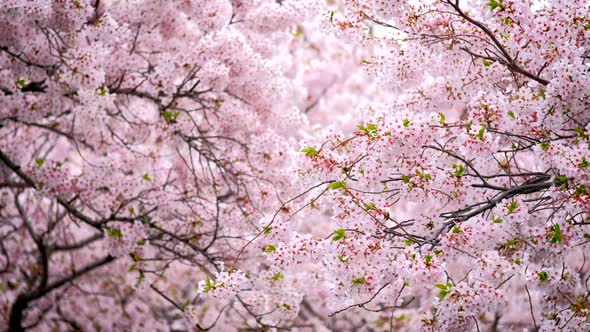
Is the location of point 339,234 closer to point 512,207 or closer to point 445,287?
point 445,287

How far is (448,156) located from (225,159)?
9.90 feet

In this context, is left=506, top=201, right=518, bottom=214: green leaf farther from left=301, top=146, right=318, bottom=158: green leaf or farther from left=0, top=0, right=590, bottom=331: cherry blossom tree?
left=301, top=146, right=318, bottom=158: green leaf

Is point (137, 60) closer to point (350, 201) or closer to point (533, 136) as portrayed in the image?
point (350, 201)

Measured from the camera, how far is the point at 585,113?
4.18m

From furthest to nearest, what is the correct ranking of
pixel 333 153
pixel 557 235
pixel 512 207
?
1. pixel 333 153
2. pixel 512 207
3. pixel 557 235

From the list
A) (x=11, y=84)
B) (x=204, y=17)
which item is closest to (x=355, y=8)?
(x=204, y=17)

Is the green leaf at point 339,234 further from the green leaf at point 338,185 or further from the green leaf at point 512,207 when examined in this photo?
the green leaf at point 512,207

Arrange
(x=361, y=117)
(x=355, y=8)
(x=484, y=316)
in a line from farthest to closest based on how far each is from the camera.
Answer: (x=484, y=316)
(x=361, y=117)
(x=355, y=8)

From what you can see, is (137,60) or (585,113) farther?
(137,60)

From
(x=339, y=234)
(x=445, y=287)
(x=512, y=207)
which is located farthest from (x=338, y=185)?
(x=512, y=207)

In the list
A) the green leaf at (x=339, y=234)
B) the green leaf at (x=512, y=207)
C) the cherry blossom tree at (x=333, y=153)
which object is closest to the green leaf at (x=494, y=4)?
the cherry blossom tree at (x=333, y=153)

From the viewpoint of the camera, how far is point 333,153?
456 centimetres

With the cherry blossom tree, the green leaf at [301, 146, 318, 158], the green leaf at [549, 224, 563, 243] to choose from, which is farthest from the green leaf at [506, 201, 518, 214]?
the green leaf at [301, 146, 318, 158]

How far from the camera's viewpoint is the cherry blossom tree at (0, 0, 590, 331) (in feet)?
13.6
